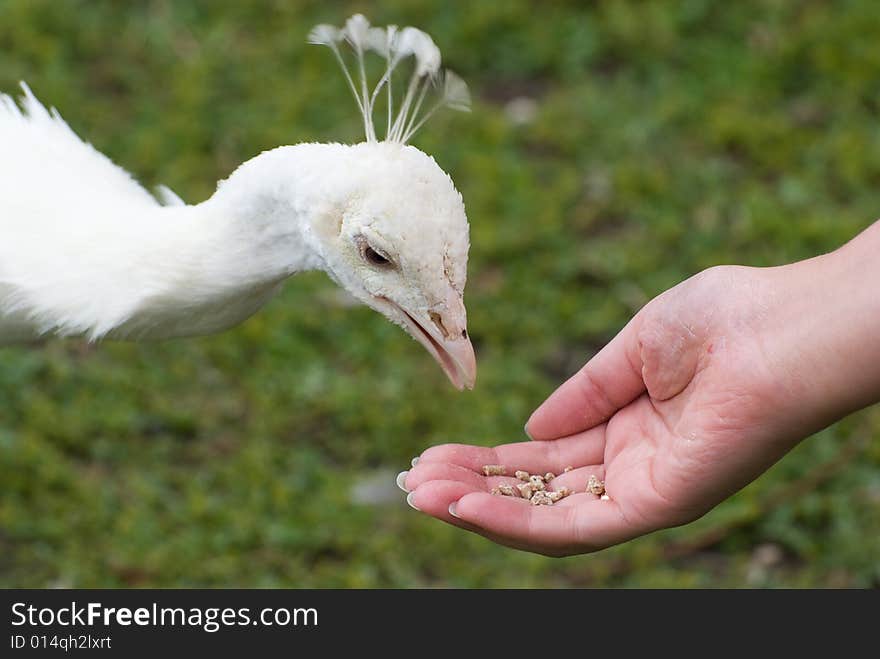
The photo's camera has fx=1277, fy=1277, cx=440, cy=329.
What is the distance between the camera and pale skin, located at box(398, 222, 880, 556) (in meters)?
2.14

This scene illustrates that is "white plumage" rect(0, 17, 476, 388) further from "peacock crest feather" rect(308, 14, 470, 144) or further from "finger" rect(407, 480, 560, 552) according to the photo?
"finger" rect(407, 480, 560, 552)

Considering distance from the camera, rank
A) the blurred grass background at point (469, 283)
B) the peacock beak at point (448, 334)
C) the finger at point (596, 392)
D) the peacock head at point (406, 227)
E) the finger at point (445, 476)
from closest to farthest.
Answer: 1. the peacock head at point (406, 227)
2. the peacock beak at point (448, 334)
3. the finger at point (445, 476)
4. the finger at point (596, 392)
5. the blurred grass background at point (469, 283)

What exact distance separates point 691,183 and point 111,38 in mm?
2452

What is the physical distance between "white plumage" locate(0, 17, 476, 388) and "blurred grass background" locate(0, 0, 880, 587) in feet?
4.27

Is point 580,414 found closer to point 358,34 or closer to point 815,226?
point 358,34

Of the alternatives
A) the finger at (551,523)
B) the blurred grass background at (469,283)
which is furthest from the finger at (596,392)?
the blurred grass background at (469,283)

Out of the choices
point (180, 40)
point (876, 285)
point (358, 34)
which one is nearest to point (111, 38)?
point (180, 40)

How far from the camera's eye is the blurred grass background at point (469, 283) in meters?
3.59

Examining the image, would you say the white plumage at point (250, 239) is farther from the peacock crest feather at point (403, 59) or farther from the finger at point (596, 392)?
the finger at point (596, 392)

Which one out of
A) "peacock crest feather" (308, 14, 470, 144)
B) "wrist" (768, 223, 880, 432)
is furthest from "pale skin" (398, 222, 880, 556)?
"peacock crest feather" (308, 14, 470, 144)

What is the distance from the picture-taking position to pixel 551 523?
7.45 ft

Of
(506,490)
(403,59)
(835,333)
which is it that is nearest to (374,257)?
(403,59)
